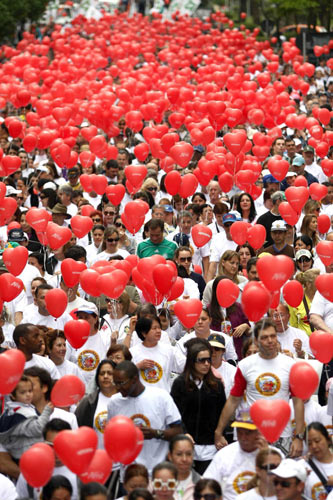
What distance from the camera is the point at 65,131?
1698 cm

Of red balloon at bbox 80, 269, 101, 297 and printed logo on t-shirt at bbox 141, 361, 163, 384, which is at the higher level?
red balloon at bbox 80, 269, 101, 297

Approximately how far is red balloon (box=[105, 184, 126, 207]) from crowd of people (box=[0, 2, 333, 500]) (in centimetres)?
13

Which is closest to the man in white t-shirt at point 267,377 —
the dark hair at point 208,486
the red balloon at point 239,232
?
the dark hair at point 208,486

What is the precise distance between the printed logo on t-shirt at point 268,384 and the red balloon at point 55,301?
7.20 ft

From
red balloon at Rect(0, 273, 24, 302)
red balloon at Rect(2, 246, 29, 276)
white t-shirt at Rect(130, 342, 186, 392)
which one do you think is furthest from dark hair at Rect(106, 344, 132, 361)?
red balloon at Rect(2, 246, 29, 276)

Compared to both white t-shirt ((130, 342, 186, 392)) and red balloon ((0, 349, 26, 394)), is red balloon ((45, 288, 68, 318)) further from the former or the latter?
red balloon ((0, 349, 26, 394))

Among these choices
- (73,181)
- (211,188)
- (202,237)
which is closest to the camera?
(202,237)

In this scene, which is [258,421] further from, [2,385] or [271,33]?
[271,33]

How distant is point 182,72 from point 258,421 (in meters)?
17.9

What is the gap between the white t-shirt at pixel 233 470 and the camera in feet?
21.8

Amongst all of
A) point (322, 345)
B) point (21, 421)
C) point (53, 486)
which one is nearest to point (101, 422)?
point (21, 421)

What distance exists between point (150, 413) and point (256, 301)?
1.54m

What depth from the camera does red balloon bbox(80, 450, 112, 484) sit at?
615 cm

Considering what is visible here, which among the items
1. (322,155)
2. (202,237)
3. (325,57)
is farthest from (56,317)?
(325,57)
